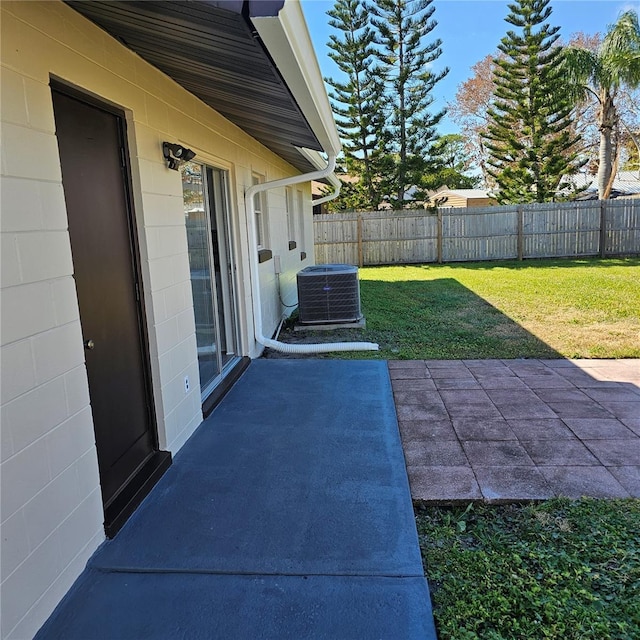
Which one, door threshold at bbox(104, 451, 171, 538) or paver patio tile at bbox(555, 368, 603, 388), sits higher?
door threshold at bbox(104, 451, 171, 538)

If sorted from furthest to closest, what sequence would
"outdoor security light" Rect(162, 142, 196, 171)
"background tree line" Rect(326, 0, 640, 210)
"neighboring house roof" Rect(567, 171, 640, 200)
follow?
"neighboring house roof" Rect(567, 171, 640, 200), "background tree line" Rect(326, 0, 640, 210), "outdoor security light" Rect(162, 142, 196, 171)

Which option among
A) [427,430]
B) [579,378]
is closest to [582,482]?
[427,430]

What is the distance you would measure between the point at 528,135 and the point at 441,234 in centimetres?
577

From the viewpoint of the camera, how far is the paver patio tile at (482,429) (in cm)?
340

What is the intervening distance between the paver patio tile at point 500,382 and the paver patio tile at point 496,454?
3.79 ft

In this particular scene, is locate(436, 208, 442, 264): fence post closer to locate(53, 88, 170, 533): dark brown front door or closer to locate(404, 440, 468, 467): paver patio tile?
locate(404, 440, 468, 467): paver patio tile

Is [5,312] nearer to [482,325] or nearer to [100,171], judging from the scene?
[100,171]

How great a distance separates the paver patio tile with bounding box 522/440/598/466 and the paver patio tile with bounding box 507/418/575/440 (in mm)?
68

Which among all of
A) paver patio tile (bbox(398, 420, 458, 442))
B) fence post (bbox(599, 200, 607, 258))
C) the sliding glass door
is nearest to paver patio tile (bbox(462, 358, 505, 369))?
paver patio tile (bbox(398, 420, 458, 442))

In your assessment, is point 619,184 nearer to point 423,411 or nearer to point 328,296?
point 328,296

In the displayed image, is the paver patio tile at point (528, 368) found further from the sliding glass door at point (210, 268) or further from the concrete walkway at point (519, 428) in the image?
the sliding glass door at point (210, 268)

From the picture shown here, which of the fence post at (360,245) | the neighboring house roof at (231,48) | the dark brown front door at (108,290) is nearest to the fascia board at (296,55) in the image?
the neighboring house roof at (231,48)

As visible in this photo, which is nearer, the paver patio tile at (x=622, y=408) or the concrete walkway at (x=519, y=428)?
the concrete walkway at (x=519, y=428)

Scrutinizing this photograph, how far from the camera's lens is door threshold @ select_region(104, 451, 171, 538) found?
2381mm
